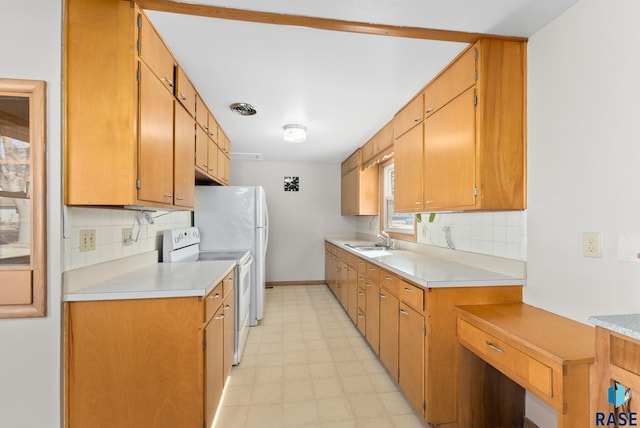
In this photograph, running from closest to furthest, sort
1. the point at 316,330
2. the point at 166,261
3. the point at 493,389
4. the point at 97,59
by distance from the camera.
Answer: the point at 97,59 < the point at 493,389 < the point at 166,261 < the point at 316,330

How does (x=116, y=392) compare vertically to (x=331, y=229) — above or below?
below

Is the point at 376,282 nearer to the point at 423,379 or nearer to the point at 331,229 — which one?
the point at 423,379

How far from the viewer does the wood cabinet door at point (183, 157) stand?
6.13 ft

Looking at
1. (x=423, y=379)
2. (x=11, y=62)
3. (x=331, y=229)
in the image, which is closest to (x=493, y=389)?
(x=423, y=379)

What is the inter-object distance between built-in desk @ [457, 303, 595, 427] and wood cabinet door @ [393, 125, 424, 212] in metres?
0.97

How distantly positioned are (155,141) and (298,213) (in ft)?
11.8

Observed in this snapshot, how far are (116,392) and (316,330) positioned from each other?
6.67 ft

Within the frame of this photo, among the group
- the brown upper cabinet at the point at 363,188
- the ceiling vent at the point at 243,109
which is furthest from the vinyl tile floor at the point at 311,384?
the ceiling vent at the point at 243,109

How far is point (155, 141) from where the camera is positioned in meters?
1.57

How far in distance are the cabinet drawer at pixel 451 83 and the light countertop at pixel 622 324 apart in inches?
51.8

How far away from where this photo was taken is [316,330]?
309 cm

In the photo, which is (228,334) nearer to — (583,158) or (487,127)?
(487,127)

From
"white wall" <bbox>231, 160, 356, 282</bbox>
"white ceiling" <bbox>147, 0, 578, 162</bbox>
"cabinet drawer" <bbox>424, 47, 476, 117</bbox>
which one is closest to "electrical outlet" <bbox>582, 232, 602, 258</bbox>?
"cabinet drawer" <bbox>424, 47, 476, 117</bbox>

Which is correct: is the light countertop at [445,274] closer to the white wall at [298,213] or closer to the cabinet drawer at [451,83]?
the cabinet drawer at [451,83]
